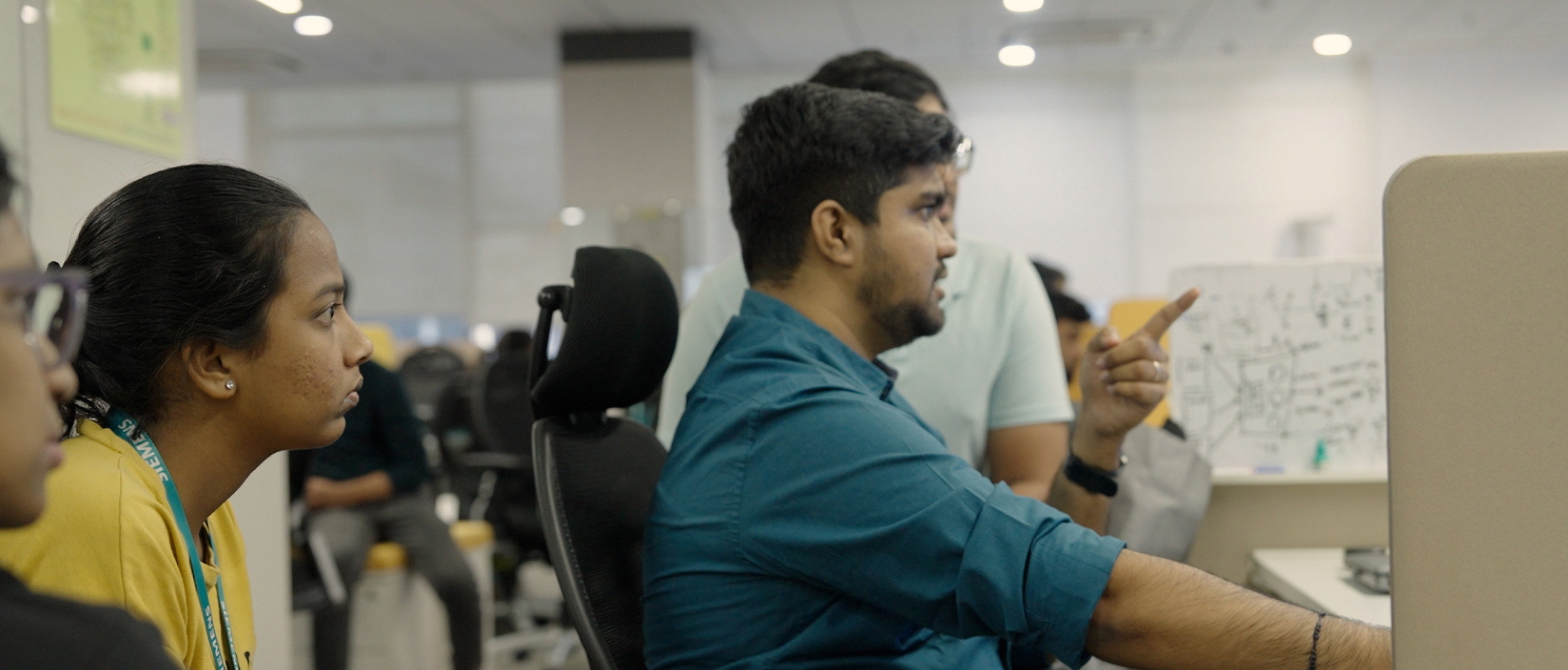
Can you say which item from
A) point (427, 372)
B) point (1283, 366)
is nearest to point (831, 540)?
point (1283, 366)

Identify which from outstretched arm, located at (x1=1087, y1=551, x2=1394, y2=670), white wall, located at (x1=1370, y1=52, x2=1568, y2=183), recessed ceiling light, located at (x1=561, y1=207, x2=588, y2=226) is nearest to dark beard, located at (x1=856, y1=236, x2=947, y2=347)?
outstretched arm, located at (x1=1087, y1=551, x2=1394, y2=670)

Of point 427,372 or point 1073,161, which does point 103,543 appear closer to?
point 427,372

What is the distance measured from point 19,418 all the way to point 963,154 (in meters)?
1.23

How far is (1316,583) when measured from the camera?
1.70 m

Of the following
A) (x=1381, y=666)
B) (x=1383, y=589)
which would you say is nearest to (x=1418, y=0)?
(x=1383, y=589)

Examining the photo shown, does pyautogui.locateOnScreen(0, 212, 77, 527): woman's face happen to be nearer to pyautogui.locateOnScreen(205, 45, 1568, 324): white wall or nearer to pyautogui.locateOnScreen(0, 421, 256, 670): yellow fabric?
pyautogui.locateOnScreen(0, 421, 256, 670): yellow fabric

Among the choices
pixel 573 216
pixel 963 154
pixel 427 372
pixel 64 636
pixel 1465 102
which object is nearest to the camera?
pixel 64 636

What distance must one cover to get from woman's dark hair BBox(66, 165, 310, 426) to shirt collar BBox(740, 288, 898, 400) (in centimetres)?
51

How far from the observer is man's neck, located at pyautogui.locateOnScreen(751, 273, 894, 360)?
51.4 inches

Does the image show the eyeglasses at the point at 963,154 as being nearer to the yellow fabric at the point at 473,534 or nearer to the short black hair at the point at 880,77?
the short black hair at the point at 880,77

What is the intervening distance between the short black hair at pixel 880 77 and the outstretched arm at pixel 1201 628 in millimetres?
983

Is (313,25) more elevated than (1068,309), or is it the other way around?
(313,25)

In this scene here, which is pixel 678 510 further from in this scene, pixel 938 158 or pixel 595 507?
pixel 938 158

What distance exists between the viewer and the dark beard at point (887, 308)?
1.30 metres
